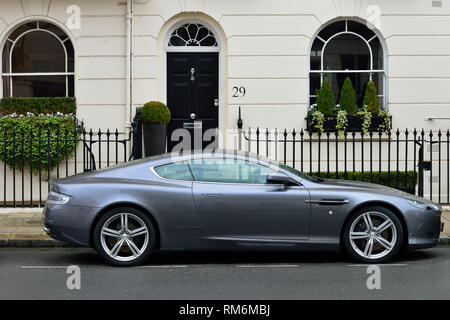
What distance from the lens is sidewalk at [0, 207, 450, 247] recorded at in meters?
10.3

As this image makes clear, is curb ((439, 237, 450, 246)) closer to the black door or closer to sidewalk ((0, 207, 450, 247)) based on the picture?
sidewalk ((0, 207, 450, 247))

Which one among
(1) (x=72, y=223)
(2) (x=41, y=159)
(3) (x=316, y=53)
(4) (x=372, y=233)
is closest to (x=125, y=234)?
(1) (x=72, y=223)

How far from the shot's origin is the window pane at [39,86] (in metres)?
14.7

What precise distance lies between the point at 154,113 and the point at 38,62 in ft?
9.22

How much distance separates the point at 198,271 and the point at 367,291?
2.03 metres

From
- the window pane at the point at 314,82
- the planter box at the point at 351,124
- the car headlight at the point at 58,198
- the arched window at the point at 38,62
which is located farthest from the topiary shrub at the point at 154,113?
the car headlight at the point at 58,198

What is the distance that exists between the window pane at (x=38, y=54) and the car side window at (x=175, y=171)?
662 centimetres

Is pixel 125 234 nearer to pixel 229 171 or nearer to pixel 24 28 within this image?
pixel 229 171

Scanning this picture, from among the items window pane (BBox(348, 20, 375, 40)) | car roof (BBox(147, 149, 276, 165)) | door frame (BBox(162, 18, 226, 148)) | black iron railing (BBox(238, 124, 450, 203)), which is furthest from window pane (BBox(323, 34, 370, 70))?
car roof (BBox(147, 149, 276, 165))

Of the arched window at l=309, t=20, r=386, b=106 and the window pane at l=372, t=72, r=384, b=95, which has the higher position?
the arched window at l=309, t=20, r=386, b=106

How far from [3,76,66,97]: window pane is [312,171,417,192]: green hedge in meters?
5.25

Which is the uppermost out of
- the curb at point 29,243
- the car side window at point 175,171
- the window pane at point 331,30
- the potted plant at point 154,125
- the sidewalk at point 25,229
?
the window pane at point 331,30

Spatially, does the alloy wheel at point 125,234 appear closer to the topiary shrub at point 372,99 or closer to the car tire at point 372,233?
the car tire at point 372,233

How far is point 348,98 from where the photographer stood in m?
14.4
